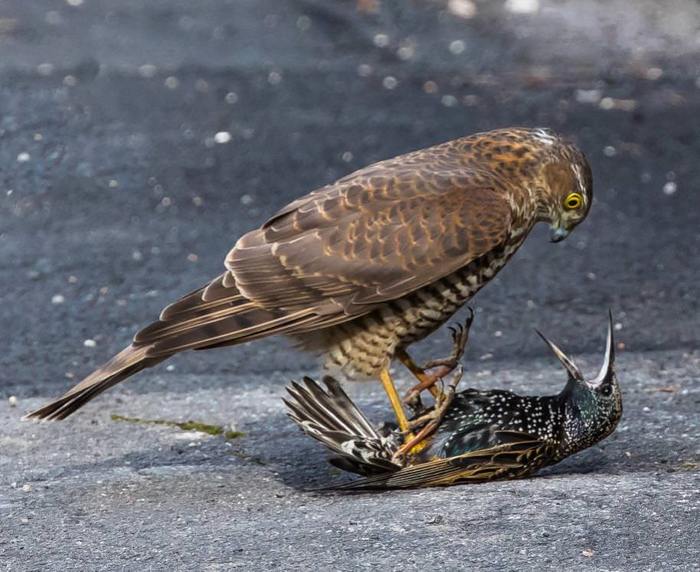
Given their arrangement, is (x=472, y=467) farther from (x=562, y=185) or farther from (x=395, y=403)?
(x=562, y=185)

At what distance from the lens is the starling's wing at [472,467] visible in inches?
192

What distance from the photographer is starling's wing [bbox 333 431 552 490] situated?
16.0 feet

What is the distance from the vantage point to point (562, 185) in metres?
5.45

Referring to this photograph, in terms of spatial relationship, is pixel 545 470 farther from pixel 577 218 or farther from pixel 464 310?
pixel 464 310

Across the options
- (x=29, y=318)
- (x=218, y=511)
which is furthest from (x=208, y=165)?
(x=218, y=511)

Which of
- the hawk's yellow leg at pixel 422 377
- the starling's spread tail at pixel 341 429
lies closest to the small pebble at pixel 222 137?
the hawk's yellow leg at pixel 422 377

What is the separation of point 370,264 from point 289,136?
4378 millimetres

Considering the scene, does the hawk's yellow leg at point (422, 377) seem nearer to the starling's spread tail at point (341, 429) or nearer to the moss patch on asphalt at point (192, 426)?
the starling's spread tail at point (341, 429)

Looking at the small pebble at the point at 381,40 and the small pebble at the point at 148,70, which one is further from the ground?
the small pebble at the point at 381,40

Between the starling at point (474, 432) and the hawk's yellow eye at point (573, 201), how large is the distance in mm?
648

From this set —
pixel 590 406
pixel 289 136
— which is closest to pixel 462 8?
pixel 289 136

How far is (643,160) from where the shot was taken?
356 inches

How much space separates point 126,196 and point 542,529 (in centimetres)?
462

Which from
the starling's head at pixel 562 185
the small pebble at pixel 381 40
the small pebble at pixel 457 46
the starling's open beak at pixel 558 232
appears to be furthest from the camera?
the small pebble at pixel 381 40
